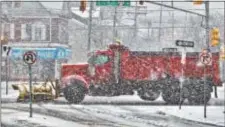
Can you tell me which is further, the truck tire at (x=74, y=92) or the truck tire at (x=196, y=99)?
the truck tire at (x=196, y=99)

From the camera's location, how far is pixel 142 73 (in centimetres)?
3117

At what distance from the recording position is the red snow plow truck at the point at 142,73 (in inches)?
1217

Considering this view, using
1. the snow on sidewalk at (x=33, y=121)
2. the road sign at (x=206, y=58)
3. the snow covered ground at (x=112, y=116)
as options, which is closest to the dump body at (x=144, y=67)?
the snow covered ground at (x=112, y=116)

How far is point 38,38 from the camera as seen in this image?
67.9m

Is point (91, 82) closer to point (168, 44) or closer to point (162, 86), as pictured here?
point (162, 86)

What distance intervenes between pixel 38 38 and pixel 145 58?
38111mm

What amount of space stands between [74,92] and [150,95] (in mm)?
3897

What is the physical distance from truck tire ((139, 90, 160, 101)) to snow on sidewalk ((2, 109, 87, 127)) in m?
9.59

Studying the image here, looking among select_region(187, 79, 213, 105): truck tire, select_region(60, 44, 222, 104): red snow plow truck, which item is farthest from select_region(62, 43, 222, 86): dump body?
select_region(187, 79, 213, 105): truck tire

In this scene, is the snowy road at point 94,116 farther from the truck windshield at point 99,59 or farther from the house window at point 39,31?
the house window at point 39,31

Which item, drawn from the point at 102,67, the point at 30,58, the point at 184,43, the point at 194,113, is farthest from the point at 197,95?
the point at 30,58

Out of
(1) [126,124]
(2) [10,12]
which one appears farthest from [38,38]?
(1) [126,124]

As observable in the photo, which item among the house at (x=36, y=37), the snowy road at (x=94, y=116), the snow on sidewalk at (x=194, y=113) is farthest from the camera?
the house at (x=36, y=37)

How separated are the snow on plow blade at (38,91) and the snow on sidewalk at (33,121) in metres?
6.89
